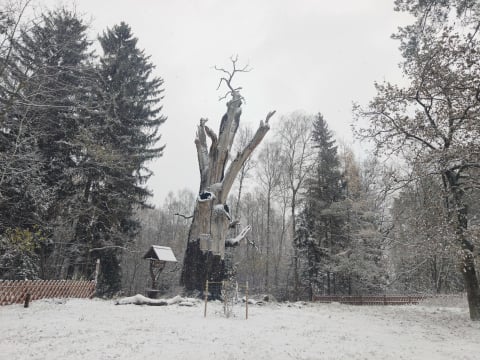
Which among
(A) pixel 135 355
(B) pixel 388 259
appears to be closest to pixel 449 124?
(A) pixel 135 355

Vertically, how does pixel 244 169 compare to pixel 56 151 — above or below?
above

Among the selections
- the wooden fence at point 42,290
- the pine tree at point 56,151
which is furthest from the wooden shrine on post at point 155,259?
the pine tree at point 56,151

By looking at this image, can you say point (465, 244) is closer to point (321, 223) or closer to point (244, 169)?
point (321, 223)

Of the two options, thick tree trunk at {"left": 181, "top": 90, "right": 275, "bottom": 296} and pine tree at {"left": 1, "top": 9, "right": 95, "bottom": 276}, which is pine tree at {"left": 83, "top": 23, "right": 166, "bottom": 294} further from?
thick tree trunk at {"left": 181, "top": 90, "right": 275, "bottom": 296}

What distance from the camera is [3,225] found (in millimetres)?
11320

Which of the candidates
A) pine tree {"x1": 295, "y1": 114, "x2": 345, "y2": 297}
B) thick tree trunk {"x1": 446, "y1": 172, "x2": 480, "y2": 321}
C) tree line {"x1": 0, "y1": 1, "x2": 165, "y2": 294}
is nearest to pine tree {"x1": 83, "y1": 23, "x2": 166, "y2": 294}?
tree line {"x1": 0, "y1": 1, "x2": 165, "y2": 294}

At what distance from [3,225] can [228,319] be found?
362 inches

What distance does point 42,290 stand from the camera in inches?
401

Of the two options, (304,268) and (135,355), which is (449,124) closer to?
(135,355)

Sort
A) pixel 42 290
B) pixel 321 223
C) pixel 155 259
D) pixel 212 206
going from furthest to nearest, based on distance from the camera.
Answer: pixel 321 223 < pixel 212 206 < pixel 155 259 < pixel 42 290

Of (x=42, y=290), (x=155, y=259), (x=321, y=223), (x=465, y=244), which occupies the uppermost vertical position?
(x=321, y=223)

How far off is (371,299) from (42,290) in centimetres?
1633

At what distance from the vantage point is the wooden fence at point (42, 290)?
9.02 metres

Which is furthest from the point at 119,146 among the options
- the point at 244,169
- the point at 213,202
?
the point at 244,169
